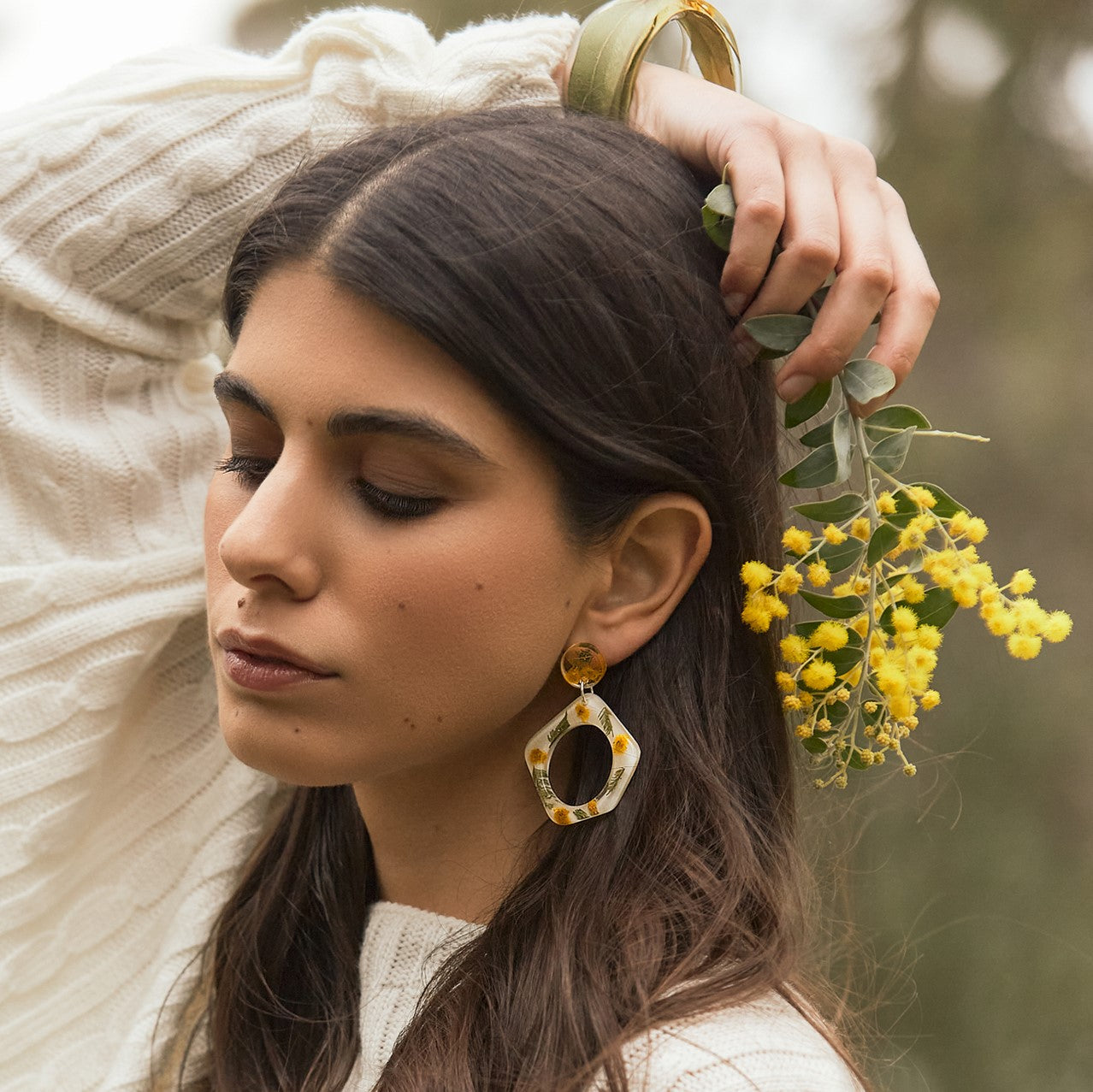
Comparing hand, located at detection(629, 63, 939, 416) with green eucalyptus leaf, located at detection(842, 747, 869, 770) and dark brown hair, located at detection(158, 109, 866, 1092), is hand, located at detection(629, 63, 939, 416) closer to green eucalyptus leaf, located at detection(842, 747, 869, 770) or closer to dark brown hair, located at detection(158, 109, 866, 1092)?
dark brown hair, located at detection(158, 109, 866, 1092)

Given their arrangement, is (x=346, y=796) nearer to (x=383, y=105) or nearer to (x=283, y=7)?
(x=383, y=105)

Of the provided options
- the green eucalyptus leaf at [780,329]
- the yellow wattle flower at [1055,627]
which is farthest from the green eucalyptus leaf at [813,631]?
the green eucalyptus leaf at [780,329]

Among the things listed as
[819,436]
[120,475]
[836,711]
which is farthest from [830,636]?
[120,475]

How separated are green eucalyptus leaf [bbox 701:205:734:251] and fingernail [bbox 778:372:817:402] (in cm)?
20

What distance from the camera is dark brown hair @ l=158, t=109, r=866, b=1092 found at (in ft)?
5.06

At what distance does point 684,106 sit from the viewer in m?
1.83

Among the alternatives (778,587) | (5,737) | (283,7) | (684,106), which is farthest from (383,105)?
(283,7)

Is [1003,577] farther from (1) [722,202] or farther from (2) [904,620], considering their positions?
(1) [722,202]

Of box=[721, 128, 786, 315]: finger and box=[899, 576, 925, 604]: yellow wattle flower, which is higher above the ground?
box=[721, 128, 786, 315]: finger

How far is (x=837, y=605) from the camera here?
1656 mm

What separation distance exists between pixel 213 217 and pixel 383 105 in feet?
1.02

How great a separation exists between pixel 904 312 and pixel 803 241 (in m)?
0.16

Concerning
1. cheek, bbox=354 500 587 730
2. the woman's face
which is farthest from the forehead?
cheek, bbox=354 500 587 730

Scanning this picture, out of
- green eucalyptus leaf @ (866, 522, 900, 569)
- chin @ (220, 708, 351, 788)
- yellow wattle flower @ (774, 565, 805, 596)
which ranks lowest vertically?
chin @ (220, 708, 351, 788)
